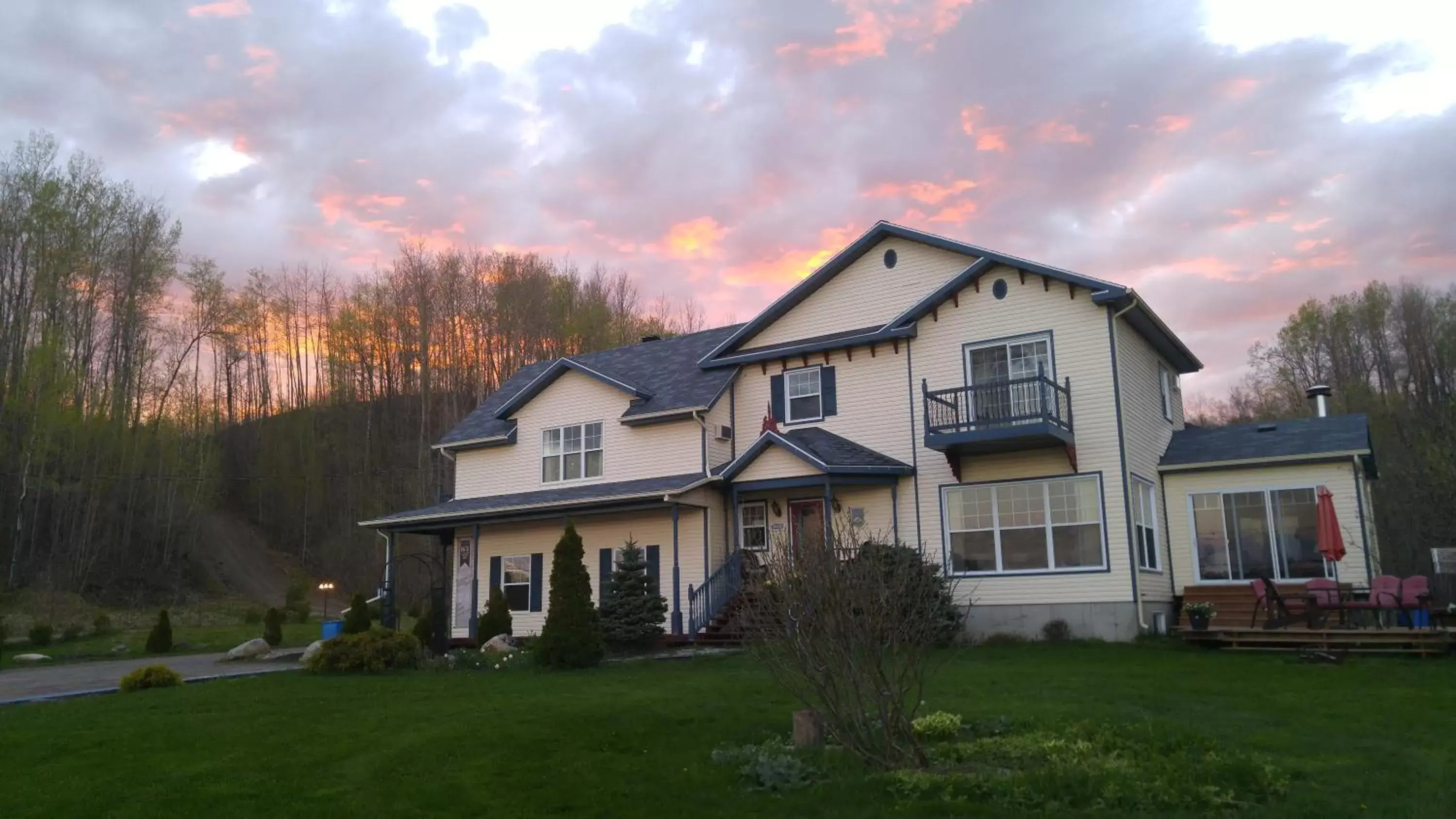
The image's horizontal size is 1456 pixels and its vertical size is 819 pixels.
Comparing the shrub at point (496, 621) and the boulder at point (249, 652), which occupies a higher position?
the shrub at point (496, 621)

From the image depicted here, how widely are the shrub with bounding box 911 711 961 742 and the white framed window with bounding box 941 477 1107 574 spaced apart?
32.8 feet

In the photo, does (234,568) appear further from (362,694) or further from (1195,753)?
(1195,753)

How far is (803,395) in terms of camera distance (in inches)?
882

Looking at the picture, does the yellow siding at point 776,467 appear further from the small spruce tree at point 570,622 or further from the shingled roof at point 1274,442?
the shingled roof at point 1274,442

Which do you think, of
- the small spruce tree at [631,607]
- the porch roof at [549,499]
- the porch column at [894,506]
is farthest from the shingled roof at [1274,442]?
the small spruce tree at [631,607]

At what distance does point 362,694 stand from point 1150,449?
15174 millimetres

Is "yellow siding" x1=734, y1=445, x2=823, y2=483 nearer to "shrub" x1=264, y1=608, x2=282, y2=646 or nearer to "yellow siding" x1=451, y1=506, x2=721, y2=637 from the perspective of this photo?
"yellow siding" x1=451, y1=506, x2=721, y2=637

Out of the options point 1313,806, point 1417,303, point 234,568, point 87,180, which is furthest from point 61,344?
point 1417,303

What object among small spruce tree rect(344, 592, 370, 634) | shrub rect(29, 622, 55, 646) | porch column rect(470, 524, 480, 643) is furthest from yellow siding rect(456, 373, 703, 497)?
shrub rect(29, 622, 55, 646)

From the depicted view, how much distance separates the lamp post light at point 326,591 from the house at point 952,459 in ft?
21.4

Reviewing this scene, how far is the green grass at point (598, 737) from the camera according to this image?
7.31 metres

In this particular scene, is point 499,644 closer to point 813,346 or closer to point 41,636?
point 813,346

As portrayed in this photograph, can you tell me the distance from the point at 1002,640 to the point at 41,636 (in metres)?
25.3

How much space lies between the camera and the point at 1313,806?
260 inches
